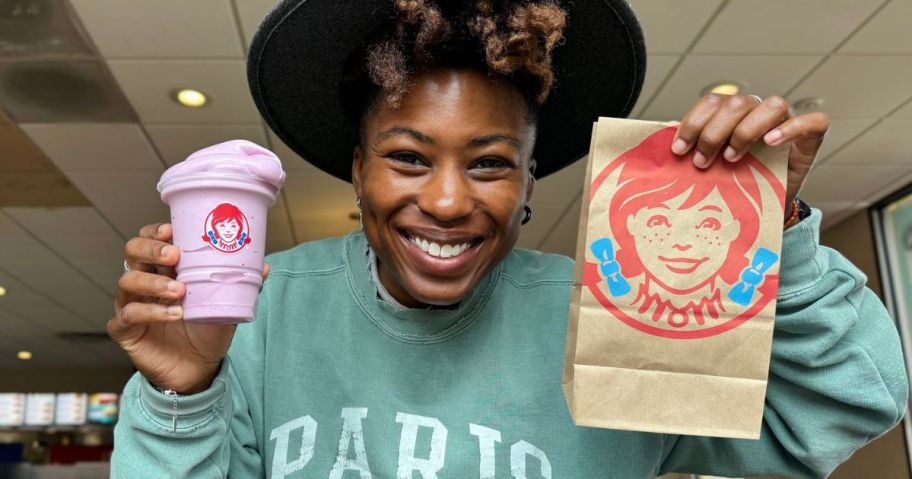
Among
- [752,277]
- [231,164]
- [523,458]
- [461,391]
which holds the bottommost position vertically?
[523,458]

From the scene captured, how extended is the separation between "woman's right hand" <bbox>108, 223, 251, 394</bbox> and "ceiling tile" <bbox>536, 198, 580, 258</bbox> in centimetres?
472

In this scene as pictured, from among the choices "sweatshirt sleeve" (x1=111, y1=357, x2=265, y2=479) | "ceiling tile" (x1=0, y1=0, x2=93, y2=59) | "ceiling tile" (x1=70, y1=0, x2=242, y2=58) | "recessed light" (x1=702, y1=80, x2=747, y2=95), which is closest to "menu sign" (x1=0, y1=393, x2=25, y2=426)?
"ceiling tile" (x1=0, y1=0, x2=93, y2=59)

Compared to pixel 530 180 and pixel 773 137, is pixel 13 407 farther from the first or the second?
pixel 773 137

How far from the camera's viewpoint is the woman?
90 centimetres

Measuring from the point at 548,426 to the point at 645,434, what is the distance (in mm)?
158

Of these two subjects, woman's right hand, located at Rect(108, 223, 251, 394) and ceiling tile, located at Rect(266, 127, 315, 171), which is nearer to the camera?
woman's right hand, located at Rect(108, 223, 251, 394)

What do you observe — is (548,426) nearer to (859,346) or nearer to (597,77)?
(859,346)

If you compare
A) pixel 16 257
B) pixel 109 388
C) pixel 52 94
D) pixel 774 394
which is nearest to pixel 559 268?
pixel 774 394

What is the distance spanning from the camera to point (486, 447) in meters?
1.08

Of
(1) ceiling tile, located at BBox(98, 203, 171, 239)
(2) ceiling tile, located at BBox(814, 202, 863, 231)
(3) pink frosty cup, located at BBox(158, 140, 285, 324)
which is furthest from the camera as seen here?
(2) ceiling tile, located at BBox(814, 202, 863, 231)

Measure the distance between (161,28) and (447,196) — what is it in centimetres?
267

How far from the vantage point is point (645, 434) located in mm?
1137

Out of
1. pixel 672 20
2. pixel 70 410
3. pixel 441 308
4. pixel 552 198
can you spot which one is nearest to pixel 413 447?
pixel 441 308

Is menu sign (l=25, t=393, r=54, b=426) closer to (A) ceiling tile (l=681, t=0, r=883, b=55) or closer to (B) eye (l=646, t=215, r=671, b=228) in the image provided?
(A) ceiling tile (l=681, t=0, r=883, b=55)
